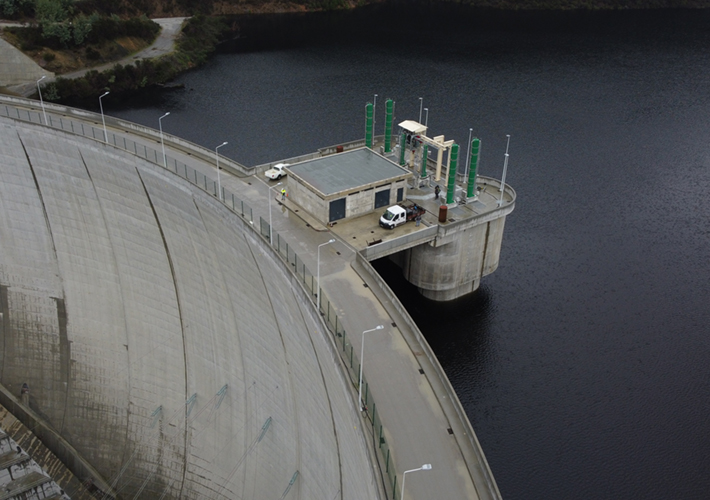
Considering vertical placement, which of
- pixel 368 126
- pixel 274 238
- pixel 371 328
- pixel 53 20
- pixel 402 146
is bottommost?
pixel 371 328

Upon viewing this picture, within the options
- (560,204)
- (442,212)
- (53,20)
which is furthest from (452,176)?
(53,20)

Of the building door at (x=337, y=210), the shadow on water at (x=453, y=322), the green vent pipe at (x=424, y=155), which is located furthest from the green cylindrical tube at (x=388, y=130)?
the building door at (x=337, y=210)

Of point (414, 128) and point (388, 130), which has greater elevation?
point (414, 128)

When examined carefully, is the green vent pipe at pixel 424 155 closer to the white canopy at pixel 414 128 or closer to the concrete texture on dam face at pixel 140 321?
the white canopy at pixel 414 128

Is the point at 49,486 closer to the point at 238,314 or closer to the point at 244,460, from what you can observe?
the point at 244,460

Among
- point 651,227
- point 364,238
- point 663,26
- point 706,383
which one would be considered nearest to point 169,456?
point 364,238

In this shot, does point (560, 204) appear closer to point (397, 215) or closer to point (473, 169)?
point (473, 169)

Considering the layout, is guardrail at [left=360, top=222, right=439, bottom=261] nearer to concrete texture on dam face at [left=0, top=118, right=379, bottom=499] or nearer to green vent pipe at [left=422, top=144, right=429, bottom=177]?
green vent pipe at [left=422, top=144, right=429, bottom=177]
